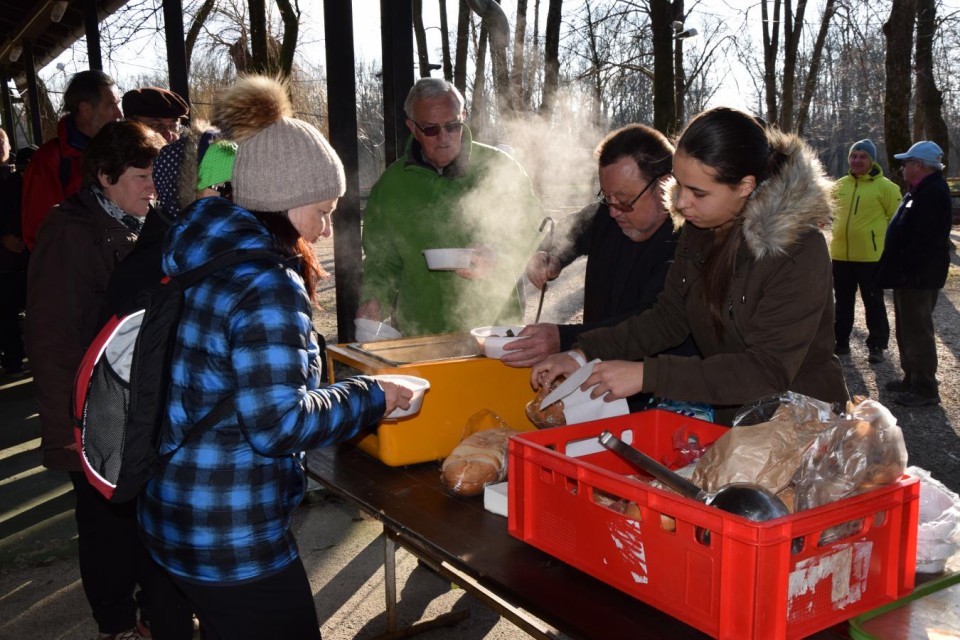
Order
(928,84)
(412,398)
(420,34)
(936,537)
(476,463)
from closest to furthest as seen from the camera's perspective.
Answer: (936,537) < (412,398) < (476,463) < (928,84) < (420,34)

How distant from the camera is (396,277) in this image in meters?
3.71

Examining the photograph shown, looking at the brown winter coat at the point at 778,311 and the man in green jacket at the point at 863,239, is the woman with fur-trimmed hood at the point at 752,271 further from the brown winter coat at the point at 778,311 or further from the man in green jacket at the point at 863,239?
the man in green jacket at the point at 863,239

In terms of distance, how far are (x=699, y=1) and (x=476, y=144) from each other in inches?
542

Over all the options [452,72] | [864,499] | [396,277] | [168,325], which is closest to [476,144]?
[396,277]

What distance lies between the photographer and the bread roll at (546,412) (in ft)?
7.64

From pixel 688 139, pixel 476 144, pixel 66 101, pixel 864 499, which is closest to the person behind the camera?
pixel 864 499

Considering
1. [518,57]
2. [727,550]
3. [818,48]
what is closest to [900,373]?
[727,550]

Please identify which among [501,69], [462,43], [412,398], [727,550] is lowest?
[727,550]

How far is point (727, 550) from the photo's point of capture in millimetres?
1290

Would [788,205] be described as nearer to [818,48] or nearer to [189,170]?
[189,170]

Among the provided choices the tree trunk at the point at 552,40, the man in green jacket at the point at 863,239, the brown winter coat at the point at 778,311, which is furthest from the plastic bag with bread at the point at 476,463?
the tree trunk at the point at 552,40

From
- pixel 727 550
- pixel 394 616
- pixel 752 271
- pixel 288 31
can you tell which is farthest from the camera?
pixel 288 31

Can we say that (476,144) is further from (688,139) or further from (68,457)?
(68,457)

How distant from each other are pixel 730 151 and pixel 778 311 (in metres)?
0.40
